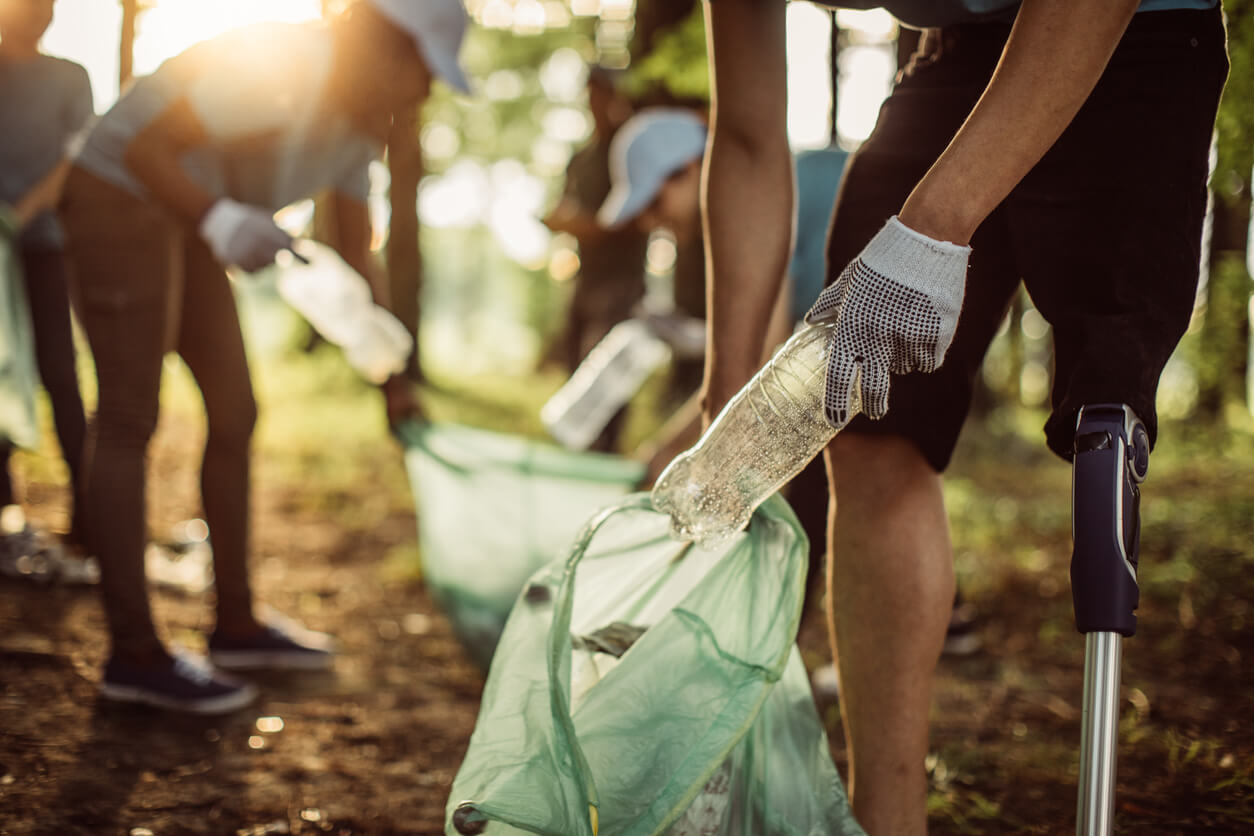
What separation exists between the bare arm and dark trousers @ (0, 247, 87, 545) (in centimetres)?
272

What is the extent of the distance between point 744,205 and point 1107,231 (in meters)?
0.51

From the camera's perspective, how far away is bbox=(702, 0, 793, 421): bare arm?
1.45m

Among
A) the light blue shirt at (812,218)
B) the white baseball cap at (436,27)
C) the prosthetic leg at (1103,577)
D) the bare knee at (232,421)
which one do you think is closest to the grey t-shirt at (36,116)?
the bare knee at (232,421)

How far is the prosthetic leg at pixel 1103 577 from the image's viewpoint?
1.02 meters

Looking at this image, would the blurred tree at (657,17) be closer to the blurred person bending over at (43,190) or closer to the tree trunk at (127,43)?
the tree trunk at (127,43)

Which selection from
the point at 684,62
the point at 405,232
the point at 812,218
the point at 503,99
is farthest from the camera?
the point at 503,99

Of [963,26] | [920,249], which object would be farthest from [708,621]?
[963,26]

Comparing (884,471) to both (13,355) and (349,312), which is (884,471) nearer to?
(349,312)

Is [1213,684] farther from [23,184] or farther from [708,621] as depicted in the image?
[23,184]

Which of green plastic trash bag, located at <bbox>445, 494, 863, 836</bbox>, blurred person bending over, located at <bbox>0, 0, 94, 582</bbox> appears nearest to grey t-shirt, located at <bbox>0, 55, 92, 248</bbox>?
blurred person bending over, located at <bbox>0, 0, 94, 582</bbox>

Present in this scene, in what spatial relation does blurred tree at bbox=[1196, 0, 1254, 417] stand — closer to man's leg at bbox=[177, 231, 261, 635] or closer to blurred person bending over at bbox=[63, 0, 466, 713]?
blurred person bending over at bbox=[63, 0, 466, 713]

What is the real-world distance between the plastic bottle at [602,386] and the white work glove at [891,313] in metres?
2.30

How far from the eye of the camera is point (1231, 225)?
5844 millimetres

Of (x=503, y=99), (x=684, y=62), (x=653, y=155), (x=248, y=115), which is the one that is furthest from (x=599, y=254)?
(x=503, y=99)
